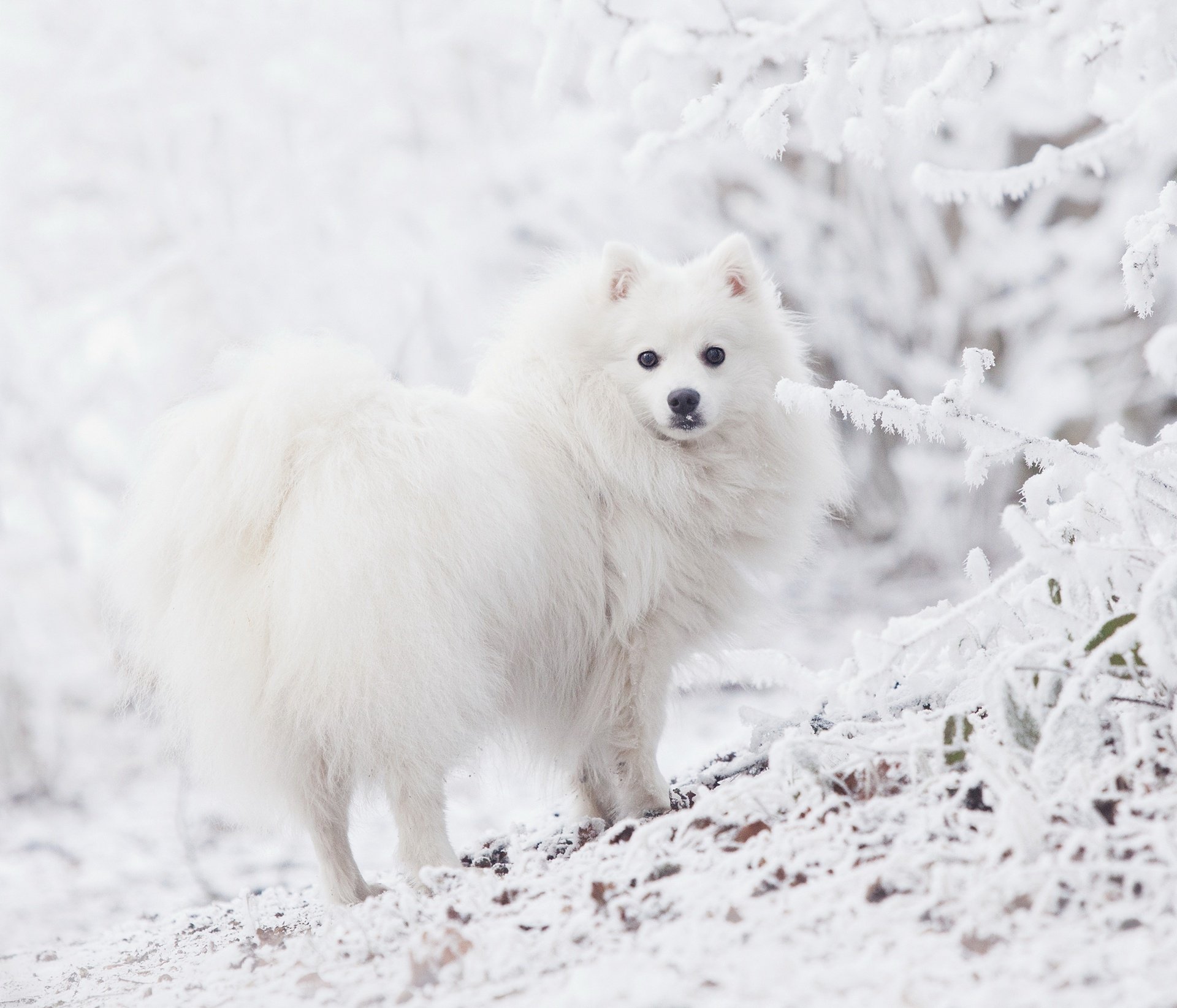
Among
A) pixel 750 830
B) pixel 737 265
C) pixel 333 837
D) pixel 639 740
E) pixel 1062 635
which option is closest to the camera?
Answer: pixel 1062 635

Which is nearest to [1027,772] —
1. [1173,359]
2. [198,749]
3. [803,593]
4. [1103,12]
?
[1173,359]

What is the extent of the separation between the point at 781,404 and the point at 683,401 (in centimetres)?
37

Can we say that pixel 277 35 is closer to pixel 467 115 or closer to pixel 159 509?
pixel 467 115

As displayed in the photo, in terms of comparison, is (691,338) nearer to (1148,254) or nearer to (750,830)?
(1148,254)

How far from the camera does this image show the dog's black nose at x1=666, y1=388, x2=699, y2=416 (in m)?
3.03

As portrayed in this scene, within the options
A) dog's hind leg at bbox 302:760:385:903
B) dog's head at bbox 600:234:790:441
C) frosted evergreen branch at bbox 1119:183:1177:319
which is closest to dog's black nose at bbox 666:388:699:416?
dog's head at bbox 600:234:790:441

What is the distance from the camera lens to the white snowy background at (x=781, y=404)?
66.7 inches

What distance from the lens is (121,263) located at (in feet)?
24.8

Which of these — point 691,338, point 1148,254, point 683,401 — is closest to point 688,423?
point 683,401

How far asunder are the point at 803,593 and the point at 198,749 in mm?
6334

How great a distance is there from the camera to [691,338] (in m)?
3.18

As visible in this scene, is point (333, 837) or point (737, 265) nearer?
point (333, 837)

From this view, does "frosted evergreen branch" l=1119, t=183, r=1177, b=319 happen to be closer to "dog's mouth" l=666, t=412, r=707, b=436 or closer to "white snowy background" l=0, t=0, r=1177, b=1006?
"white snowy background" l=0, t=0, r=1177, b=1006

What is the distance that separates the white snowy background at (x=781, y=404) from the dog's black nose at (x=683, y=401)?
732 millimetres
